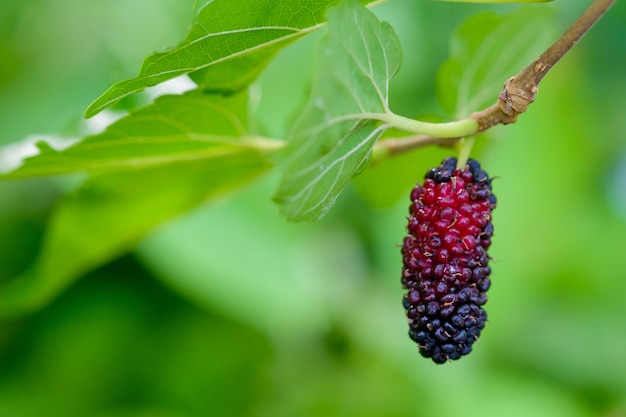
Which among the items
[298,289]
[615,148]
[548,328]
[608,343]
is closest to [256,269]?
[298,289]

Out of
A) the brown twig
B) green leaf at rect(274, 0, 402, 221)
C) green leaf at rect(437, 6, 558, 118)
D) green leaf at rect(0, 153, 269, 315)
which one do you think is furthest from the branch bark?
green leaf at rect(0, 153, 269, 315)

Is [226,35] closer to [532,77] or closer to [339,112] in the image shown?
[339,112]

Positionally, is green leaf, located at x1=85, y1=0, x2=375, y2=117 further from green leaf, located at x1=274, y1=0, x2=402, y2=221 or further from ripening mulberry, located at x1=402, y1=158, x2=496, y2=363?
ripening mulberry, located at x1=402, y1=158, x2=496, y2=363

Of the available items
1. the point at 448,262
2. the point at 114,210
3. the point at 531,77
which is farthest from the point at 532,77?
the point at 114,210

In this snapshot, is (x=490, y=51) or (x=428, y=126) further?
(x=490, y=51)

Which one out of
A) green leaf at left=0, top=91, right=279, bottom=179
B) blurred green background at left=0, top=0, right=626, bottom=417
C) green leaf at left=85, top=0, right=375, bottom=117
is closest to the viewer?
green leaf at left=85, top=0, right=375, bottom=117
